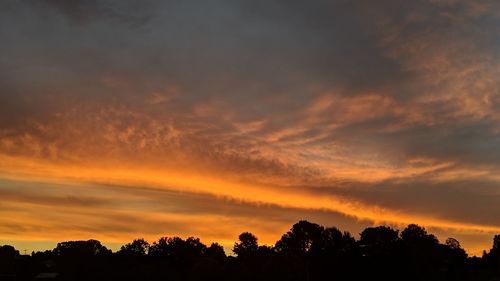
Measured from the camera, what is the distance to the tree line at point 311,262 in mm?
113812

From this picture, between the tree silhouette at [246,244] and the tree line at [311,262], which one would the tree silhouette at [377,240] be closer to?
the tree line at [311,262]

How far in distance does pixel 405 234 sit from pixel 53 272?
95440 millimetres

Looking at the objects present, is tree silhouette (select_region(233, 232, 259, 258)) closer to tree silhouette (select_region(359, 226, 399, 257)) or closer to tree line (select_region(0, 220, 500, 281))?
tree line (select_region(0, 220, 500, 281))

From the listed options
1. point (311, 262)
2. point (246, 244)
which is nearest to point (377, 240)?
point (311, 262)

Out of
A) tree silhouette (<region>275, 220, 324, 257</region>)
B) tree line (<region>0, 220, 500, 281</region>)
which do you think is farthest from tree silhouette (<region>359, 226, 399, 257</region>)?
tree silhouette (<region>275, 220, 324, 257</region>)

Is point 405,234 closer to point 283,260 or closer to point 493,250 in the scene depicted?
point 493,250

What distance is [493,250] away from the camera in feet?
505

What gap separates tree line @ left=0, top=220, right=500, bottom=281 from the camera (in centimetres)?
11381

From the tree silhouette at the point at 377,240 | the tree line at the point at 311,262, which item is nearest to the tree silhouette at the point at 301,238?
A: the tree line at the point at 311,262

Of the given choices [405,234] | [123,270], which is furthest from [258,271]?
[405,234]

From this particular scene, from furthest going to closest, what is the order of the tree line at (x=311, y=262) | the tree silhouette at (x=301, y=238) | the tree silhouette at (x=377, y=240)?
1. the tree silhouette at (x=301, y=238)
2. the tree silhouette at (x=377, y=240)
3. the tree line at (x=311, y=262)

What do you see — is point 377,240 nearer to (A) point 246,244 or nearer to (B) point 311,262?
(B) point 311,262

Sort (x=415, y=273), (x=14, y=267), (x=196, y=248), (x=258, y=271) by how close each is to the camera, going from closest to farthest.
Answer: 1. (x=415, y=273)
2. (x=258, y=271)
3. (x=14, y=267)
4. (x=196, y=248)

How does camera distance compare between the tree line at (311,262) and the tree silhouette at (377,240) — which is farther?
the tree silhouette at (377,240)
